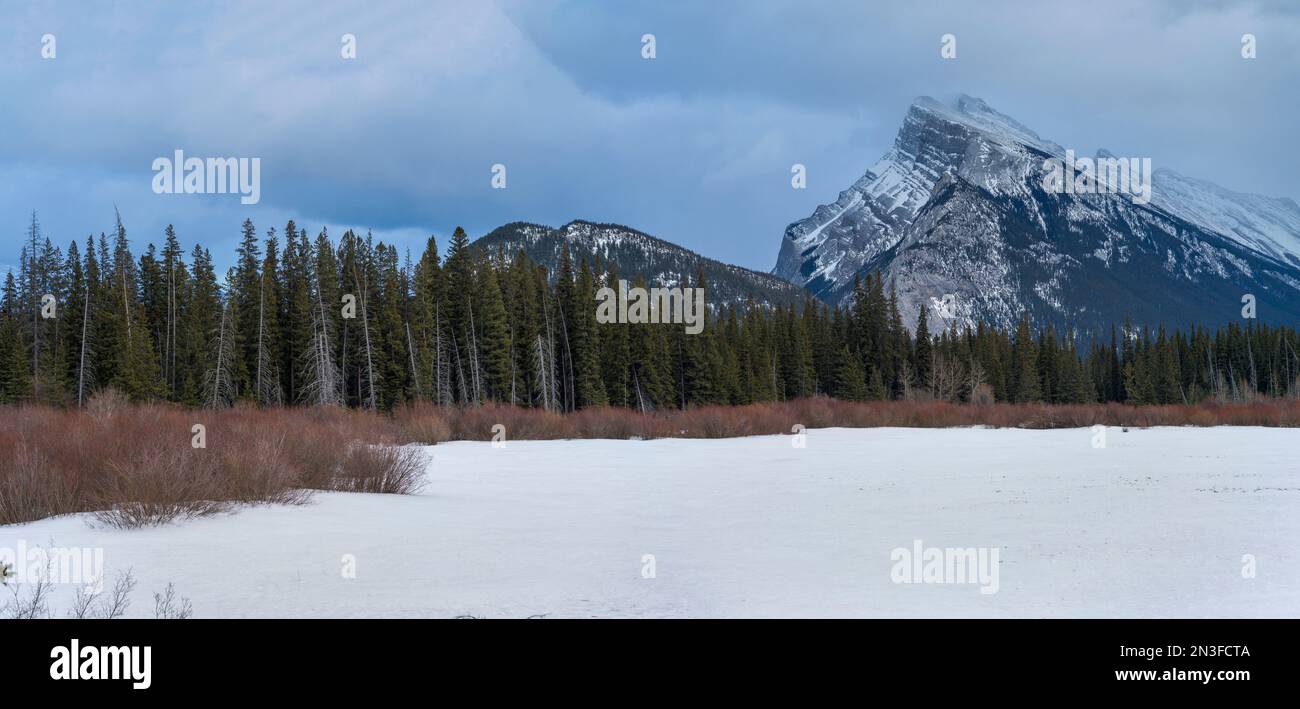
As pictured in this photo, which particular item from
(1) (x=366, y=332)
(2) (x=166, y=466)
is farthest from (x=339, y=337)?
(2) (x=166, y=466)

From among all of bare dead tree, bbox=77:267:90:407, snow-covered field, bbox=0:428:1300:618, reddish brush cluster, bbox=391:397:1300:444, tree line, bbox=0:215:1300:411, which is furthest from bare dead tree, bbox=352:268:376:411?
snow-covered field, bbox=0:428:1300:618

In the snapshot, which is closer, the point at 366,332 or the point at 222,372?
the point at 222,372

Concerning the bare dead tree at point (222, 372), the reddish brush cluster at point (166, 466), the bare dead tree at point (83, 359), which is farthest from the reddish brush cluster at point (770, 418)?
the bare dead tree at point (83, 359)

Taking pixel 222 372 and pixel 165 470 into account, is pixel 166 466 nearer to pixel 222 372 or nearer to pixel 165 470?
pixel 165 470

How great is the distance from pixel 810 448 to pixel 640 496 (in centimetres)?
1421

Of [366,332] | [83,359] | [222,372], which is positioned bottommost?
[222,372]

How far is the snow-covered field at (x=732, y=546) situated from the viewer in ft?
20.3

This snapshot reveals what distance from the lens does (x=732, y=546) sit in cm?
907

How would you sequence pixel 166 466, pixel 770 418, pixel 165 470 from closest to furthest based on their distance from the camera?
pixel 165 470 < pixel 166 466 < pixel 770 418

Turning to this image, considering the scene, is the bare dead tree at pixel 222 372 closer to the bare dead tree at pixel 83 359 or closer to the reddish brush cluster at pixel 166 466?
the bare dead tree at pixel 83 359

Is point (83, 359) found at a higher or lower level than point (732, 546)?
higher

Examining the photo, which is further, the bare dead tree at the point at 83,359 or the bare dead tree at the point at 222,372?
the bare dead tree at the point at 222,372
